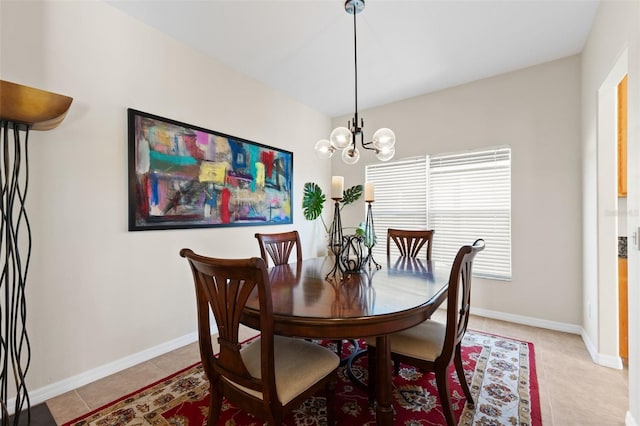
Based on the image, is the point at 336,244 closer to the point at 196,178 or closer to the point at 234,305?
the point at 234,305

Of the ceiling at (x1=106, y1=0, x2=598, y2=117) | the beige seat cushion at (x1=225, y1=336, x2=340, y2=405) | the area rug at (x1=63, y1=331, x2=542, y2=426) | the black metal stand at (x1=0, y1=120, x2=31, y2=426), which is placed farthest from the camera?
the ceiling at (x1=106, y1=0, x2=598, y2=117)

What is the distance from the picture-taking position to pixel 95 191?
2.12m

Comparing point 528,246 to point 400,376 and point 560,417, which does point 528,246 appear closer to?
point 560,417

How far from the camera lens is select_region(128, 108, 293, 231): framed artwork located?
2.36 meters

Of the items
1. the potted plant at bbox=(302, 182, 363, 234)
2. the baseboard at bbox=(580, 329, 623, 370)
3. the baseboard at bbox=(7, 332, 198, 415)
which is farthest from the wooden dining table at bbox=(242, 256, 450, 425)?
the potted plant at bbox=(302, 182, 363, 234)

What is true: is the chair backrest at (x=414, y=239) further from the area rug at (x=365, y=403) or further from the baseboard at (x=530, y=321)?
the baseboard at (x=530, y=321)

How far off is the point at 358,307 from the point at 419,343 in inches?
21.8

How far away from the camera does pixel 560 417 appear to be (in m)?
1.70

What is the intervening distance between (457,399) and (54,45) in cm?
345

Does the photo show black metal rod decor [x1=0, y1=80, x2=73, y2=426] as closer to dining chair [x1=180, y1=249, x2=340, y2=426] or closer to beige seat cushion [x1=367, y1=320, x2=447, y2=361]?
dining chair [x1=180, y1=249, x2=340, y2=426]

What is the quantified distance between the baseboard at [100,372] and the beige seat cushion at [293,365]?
142 centimetres


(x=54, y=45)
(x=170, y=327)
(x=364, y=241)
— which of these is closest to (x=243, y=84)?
(x=54, y=45)

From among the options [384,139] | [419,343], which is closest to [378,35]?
[384,139]

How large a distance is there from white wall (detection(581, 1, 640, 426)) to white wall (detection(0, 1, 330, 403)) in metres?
3.05
